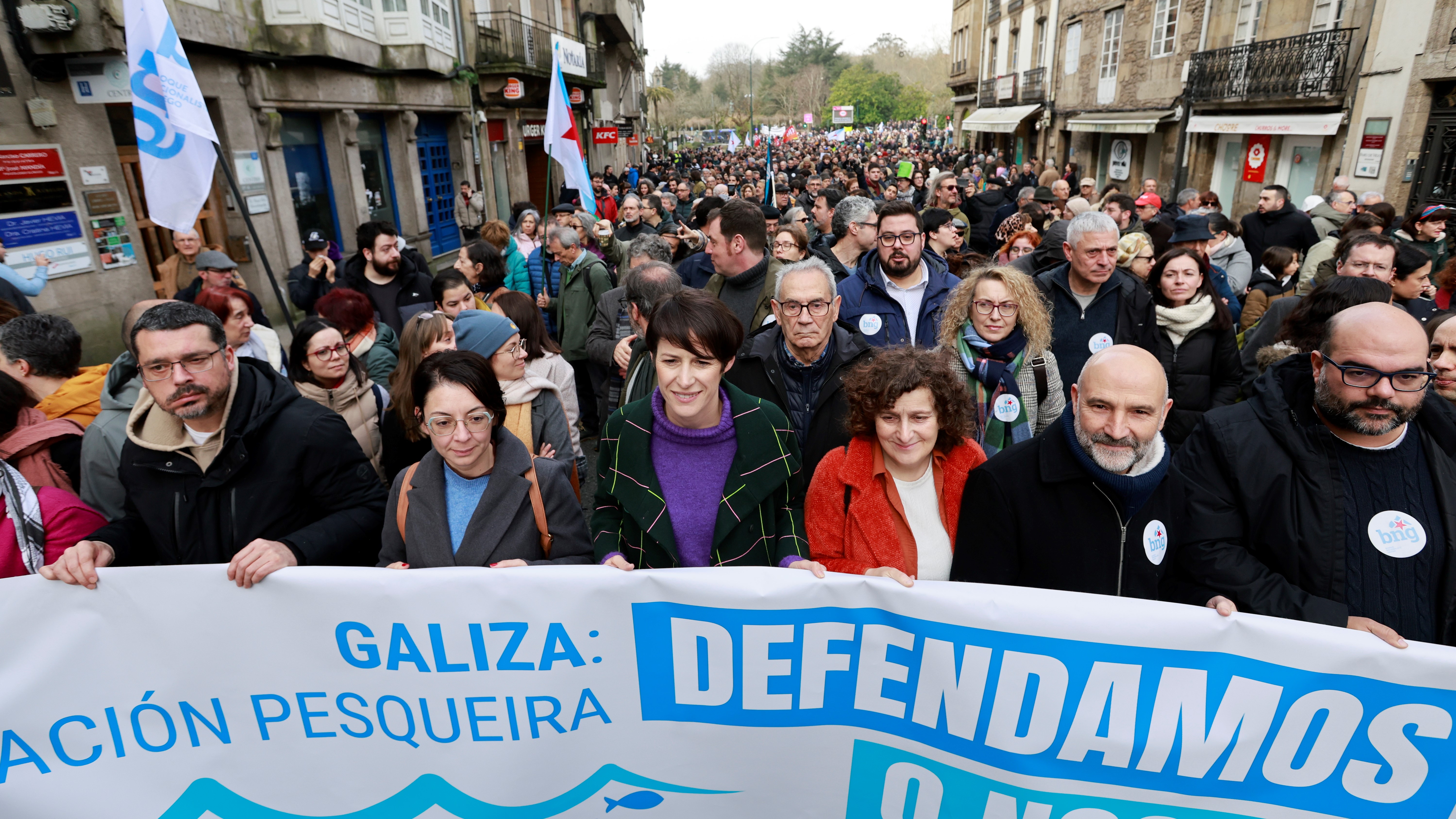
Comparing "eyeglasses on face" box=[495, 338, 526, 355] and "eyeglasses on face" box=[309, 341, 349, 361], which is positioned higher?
"eyeglasses on face" box=[309, 341, 349, 361]

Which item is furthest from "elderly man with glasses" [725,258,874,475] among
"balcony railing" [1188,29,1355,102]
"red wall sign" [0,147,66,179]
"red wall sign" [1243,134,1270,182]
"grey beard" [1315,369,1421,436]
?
"red wall sign" [1243,134,1270,182]

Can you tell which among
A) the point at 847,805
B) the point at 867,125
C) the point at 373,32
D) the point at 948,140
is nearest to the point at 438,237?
the point at 373,32

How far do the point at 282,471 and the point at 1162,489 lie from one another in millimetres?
2579

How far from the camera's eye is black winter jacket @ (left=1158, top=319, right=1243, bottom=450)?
3.84 m

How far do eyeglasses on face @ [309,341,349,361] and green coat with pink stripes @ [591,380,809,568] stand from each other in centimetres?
159

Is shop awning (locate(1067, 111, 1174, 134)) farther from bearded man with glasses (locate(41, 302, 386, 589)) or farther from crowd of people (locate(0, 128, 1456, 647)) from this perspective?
bearded man with glasses (locate(41, 302, 386, 589))

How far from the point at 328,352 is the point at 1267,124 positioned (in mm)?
18161

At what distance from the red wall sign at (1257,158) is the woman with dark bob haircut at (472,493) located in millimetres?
18901

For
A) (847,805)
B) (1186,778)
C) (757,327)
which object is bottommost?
(847,805)

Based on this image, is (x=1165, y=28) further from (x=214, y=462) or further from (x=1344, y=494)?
(x=214, y=462)

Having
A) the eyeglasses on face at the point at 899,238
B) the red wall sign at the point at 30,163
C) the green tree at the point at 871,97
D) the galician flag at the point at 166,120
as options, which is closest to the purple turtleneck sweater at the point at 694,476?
the eyeglasses on face at the point at 899,238

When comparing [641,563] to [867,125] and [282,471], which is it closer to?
[282,471]

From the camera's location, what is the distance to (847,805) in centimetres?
217

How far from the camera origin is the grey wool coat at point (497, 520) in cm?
240
